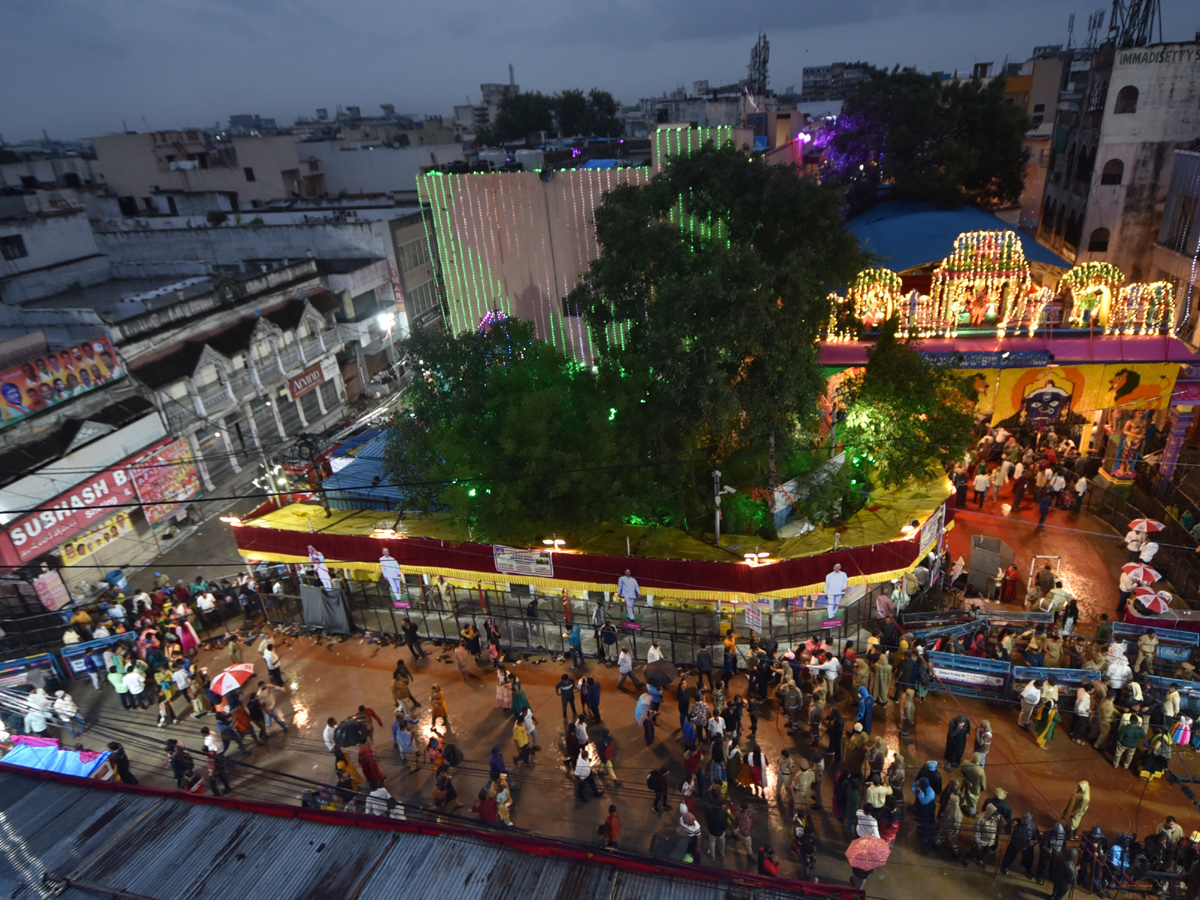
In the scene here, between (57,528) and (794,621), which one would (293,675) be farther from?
(794,621)

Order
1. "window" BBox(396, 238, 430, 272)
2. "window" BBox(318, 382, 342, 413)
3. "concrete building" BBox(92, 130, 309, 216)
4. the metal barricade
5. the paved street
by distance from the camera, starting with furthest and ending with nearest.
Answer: "concrete building" BBox(92, 130, 309, 216), "window" BBox(396, 238, 430, 272), "window" BBox(318, 382, 342, 413), the metal barricade, the paved street

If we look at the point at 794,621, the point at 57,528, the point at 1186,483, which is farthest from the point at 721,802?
the point at 57,528

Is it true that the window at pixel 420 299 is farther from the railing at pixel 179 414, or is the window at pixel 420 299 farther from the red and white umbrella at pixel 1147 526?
the red and white umbrella at pixel 1147 526

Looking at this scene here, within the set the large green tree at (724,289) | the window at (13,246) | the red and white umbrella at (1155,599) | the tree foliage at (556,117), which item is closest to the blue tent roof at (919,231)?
the large green tree at (724,289)

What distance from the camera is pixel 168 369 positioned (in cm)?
2356

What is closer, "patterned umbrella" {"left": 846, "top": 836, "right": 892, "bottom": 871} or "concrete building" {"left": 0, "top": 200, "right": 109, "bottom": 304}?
"patterned umbrella" {"left": 846, "top": 836, "right": 892, "bottom": 871}

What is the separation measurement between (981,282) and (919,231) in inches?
229

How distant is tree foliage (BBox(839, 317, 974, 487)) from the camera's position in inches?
608

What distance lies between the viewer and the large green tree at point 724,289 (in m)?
12.4

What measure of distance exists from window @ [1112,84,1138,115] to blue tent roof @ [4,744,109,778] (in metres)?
36.4

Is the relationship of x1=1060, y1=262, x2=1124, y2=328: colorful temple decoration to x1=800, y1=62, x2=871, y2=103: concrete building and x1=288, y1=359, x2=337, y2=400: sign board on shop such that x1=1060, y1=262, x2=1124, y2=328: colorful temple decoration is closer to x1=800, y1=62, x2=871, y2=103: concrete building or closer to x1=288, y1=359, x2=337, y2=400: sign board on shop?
x1=288, y1=359, x2=337, y2=400: sign board on shop

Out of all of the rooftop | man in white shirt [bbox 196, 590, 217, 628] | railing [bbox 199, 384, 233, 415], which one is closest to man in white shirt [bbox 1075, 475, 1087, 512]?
man in white shirt [bbox 196, 590, 217, 628]

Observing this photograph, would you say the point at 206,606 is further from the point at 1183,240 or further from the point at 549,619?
the point at 1183,240

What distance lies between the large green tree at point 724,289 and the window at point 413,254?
819 inches
